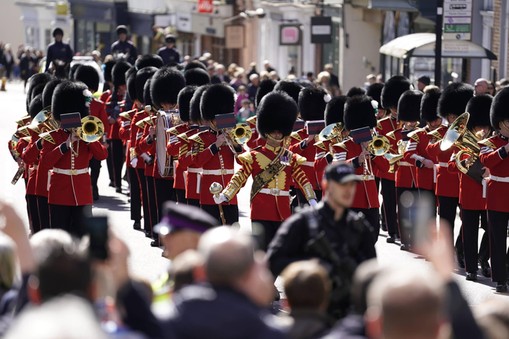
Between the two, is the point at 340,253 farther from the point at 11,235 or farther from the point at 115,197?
the point at 115,197

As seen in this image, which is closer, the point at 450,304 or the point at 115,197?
the point at 450,304

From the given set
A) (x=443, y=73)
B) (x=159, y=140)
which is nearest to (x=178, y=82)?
(x=159, y=140)

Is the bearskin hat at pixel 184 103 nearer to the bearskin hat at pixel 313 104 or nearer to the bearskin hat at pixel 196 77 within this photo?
the bearskin hat at pixel 313 104

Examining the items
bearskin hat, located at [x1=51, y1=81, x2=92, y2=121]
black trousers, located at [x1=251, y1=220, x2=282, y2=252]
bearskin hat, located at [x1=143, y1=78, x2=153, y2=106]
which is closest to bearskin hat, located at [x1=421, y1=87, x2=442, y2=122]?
bearskin hat, located at [x1=143, y1=78, x2=153, y2=106]

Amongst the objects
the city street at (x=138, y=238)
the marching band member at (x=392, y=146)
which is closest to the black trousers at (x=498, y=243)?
the city street at (x=138, y=238)

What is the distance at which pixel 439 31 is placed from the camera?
18750mm

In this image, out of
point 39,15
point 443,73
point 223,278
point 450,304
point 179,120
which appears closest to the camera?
A: point 223,278

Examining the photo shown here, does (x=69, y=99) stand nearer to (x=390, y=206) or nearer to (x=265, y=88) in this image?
(x=390, y=206)

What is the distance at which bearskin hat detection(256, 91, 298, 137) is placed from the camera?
11.5m

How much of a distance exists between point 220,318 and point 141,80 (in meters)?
10.8

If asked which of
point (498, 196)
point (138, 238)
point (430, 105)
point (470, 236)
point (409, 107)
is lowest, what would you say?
point (138, 238)

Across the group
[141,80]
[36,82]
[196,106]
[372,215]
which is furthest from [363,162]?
[36,82]

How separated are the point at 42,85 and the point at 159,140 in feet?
5.63

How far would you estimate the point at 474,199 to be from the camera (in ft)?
40.8
